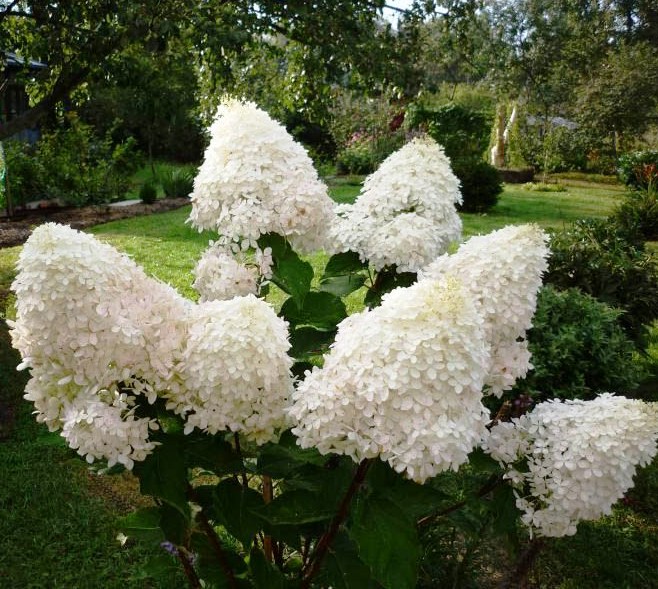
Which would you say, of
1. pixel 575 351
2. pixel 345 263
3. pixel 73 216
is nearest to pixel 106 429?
pixel 345 263

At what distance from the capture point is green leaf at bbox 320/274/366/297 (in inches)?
70.5

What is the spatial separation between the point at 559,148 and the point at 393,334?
74.5 ft

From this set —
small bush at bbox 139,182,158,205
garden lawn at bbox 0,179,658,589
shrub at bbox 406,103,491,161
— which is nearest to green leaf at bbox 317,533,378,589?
garden lawn at bbox 0,179,658,589

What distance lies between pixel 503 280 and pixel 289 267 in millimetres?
502

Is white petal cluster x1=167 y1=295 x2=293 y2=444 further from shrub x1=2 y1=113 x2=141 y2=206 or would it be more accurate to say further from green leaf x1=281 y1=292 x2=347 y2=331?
shrub x1=2 y1=113 x2=141 y2=206

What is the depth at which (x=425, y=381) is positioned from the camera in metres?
1.05

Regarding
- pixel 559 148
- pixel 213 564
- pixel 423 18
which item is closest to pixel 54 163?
pixel 423 18

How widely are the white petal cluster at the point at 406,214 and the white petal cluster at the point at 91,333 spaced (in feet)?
1.66

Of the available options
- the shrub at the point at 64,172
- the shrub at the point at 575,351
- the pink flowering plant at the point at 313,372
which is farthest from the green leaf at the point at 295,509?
the shrub at the point at 64,172

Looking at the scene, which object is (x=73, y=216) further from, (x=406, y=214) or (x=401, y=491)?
(x=401, y=491)

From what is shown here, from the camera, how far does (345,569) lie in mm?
1479

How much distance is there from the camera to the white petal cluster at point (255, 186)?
A: 1.46m

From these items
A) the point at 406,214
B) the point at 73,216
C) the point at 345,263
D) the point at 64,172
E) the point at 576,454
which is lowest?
the point at 73,216

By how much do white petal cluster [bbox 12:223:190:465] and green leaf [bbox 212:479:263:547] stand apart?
0.97ft
